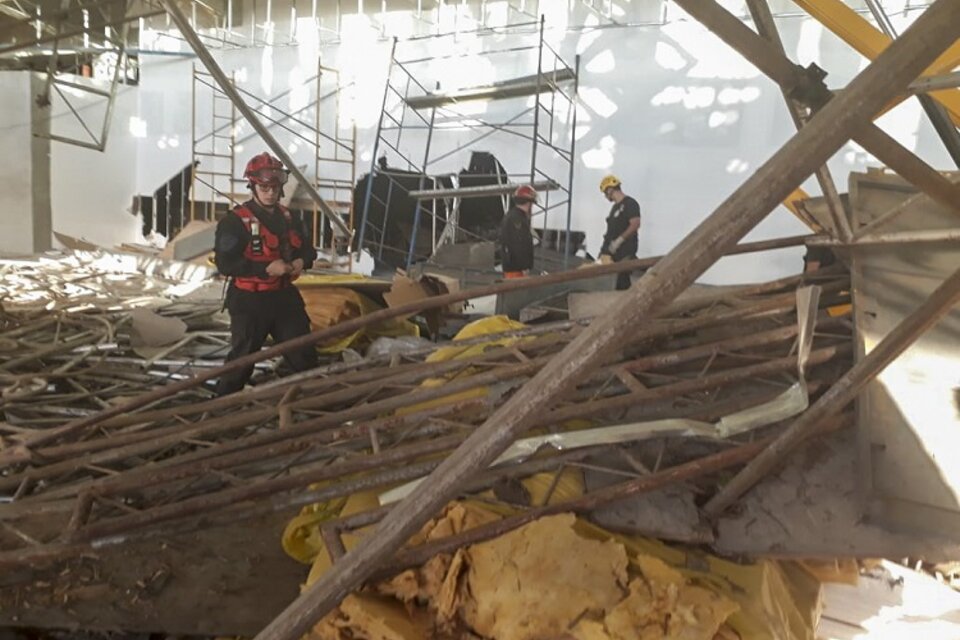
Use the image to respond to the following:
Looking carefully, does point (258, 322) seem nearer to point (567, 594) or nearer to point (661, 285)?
point (567, 594)

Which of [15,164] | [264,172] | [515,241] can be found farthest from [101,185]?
[264,172]

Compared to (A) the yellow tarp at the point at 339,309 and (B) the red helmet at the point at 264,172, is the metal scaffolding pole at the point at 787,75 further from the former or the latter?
(A) the yellow tarp at the point at 339,309

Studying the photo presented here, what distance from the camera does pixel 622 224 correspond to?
9.11 m

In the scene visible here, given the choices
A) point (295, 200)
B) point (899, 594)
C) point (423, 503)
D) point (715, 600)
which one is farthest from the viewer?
point (295, 200)

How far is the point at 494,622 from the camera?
2.43 meters

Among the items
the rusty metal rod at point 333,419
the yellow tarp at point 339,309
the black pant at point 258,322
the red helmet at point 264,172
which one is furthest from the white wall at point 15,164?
the rusty metal rod at point 333,419

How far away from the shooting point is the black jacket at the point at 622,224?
9.06 metres

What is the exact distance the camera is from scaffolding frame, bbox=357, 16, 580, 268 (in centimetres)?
1042

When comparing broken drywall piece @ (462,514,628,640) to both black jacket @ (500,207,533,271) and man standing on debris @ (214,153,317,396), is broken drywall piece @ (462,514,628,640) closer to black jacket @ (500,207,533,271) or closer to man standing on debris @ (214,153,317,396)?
man standing on debris @ (214,153,317,396)

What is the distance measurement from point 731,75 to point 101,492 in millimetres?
9166

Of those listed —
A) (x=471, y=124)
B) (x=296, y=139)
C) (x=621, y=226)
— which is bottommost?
(x=621, y=226)

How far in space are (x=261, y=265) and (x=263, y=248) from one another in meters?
0.13

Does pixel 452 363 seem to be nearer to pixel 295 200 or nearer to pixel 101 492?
pixel 101 492

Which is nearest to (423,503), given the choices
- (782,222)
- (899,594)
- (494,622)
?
(494,622)
